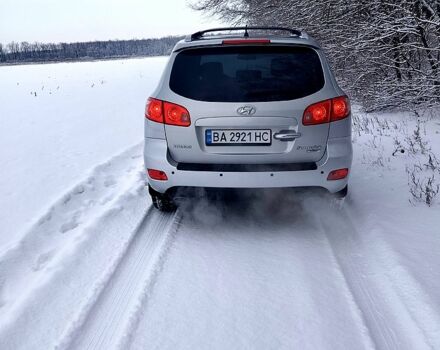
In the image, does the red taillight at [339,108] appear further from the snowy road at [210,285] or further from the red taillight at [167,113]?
the red taillight at [167,113]

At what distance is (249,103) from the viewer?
3.39 metres

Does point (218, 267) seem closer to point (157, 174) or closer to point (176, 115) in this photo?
point (157, 174)

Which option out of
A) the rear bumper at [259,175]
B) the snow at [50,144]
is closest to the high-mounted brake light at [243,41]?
the rear bumper at [259,175]

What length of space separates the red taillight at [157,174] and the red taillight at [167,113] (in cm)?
46

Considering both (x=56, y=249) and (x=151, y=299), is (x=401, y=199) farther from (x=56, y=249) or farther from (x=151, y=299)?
(x=56, y=249)

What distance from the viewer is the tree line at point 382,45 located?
7.91 meters

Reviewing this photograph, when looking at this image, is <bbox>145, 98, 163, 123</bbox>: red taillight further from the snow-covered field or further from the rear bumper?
the snow-covered field

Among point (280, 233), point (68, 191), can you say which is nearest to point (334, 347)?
point (280, 233)

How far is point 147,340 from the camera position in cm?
241

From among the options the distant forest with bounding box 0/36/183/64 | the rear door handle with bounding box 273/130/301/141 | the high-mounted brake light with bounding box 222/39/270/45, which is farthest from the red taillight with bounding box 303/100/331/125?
the distant forest with bounding box 0/36/183/64

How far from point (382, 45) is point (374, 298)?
7259 millimetres

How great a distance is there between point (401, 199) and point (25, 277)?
12.9 feet

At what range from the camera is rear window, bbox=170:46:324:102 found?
344cm

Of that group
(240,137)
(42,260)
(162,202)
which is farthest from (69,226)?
(240,137)
